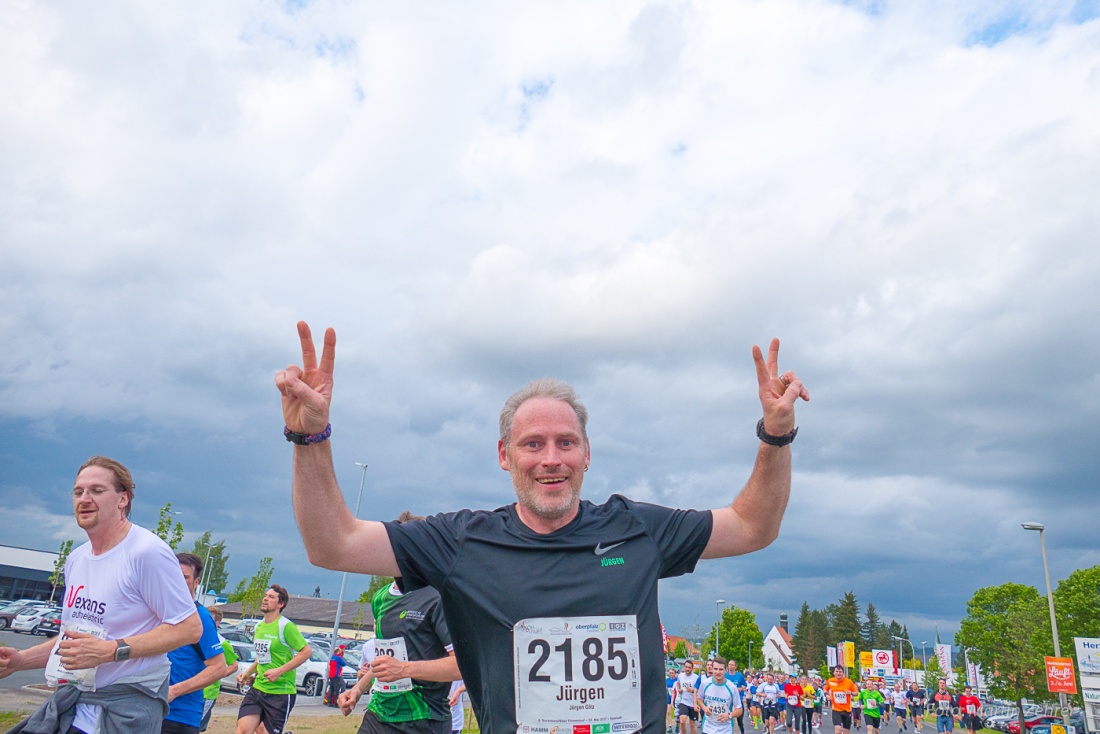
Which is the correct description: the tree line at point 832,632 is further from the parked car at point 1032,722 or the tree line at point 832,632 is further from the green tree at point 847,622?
the parked car at point 1032,722

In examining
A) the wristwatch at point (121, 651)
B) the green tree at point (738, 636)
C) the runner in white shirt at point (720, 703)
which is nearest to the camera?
the wristwatch at point (121, 651)

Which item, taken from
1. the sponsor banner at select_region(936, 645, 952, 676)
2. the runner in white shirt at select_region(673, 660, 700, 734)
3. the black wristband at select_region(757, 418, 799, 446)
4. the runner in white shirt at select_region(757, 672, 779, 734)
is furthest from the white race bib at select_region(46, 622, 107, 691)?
the sponsor banner at select_region(936, 645, 952, 676)

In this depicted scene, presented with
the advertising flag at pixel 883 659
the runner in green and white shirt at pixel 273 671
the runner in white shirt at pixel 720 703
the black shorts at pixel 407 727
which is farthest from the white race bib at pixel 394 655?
the advertising flag at pixel 883 659

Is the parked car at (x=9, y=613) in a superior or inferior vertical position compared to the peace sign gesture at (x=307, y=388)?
inferior

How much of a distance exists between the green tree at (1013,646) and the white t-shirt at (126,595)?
181 feet

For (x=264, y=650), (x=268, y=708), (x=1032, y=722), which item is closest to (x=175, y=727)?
(x=268, y=708)

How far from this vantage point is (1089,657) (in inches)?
972

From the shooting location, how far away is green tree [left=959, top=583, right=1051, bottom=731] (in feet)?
163

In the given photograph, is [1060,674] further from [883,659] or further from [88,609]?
[88,609]

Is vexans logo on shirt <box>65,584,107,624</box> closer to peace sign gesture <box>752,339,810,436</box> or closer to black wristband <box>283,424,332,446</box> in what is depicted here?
black wristband <box>283,424,332,446</box>

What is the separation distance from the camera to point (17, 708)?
1428 centimetres

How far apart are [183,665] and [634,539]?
4994 mm

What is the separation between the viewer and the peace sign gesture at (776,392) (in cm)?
330

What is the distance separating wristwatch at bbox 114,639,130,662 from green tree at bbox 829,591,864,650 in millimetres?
132793
